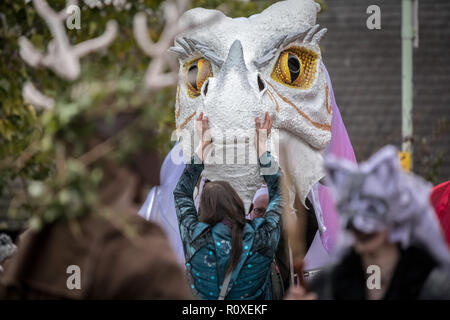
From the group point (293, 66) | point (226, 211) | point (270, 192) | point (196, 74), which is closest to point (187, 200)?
point (226, 211)

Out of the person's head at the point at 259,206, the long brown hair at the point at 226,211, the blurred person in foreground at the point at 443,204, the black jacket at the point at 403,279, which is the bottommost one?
the black jacket at the point at 403,279

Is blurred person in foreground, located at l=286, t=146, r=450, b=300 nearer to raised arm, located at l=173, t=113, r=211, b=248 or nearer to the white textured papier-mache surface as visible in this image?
raised arm, located at l=173, t=113, r=211, b=248

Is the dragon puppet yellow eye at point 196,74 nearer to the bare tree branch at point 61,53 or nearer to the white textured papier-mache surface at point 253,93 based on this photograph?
the white textured papier-mache surface at point 253,93

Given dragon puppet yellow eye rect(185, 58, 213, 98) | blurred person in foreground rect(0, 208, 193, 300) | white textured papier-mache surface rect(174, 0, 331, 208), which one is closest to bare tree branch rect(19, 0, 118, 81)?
blurred person in foreground rect(0, 208, 193, 300)

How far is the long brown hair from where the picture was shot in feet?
9.37

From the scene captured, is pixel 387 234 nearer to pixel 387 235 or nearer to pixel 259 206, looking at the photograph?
pixel 387 235

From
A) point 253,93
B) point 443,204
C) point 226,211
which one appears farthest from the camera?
point 443,204

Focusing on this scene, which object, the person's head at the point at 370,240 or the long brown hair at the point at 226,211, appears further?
the long brown hair at the point at 226,211

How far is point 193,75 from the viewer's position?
3.77m

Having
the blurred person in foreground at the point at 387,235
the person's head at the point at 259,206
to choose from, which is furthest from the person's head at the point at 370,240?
the person's head at the point at 259,206

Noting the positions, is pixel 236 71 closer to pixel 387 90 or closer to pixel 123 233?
pixel 123 233

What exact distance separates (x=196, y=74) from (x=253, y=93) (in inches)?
17.9

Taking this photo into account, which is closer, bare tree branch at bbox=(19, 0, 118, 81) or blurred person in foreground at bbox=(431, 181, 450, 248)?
bare tree branch at bbox=(19, 0, 118, 81)

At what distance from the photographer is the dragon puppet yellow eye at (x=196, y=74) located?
370 centimetres
